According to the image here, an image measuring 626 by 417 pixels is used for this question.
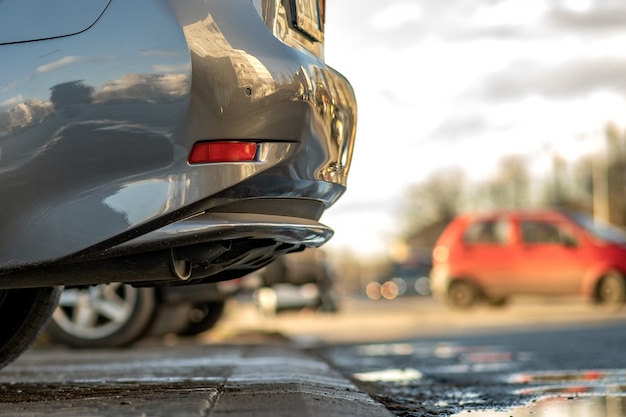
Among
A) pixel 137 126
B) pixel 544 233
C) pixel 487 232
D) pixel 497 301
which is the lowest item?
pixel 137 126

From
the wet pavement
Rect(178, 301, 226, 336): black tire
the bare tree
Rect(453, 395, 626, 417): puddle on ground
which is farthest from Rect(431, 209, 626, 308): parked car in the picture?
the bare tree

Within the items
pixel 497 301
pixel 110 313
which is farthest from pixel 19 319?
pixel 497 301

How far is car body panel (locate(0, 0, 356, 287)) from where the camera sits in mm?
3547

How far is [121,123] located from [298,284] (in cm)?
755

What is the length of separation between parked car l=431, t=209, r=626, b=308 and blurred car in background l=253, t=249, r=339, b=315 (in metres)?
5.70

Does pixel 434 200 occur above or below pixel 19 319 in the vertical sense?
above

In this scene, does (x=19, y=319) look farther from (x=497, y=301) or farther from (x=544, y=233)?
(x=497, y=301)

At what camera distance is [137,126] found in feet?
11.6

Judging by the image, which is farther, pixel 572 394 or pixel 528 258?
pixel 528 258

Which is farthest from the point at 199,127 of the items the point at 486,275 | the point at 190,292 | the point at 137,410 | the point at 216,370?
the point at 486,275

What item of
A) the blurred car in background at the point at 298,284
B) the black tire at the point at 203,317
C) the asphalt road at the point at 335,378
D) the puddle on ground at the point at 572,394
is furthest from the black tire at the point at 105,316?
the puddle on ground at the point at 572,394

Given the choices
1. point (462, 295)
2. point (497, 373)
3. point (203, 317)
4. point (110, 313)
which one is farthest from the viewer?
point (462, 295)

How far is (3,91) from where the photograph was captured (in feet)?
11.8

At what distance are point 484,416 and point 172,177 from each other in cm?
155
